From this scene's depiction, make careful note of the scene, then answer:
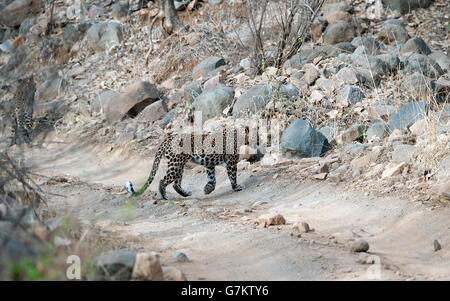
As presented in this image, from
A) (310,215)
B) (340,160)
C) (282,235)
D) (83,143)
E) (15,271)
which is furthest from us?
(83,143)

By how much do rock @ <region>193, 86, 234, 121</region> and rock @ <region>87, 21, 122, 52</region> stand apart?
6679 millimetres

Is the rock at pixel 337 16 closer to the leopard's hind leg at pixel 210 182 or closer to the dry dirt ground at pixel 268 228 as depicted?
the dry dirt ground at pixel 268 228

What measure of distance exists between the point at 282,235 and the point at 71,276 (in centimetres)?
273

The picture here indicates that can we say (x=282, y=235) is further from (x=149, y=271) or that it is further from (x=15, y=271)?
(x=15, y=271)

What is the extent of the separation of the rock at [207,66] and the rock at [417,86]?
16.1ft

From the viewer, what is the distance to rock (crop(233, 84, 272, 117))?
11258 mm

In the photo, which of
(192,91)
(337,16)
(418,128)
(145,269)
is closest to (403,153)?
(418,128)

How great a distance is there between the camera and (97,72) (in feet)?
55.0

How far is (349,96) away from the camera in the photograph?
10.9 metres

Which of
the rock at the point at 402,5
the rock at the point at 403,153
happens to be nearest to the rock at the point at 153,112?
the rock at the point at 403,153

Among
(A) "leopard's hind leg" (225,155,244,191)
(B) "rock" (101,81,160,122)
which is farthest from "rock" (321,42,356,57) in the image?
(A) "leopard's hind leg" (225,155,244,191)

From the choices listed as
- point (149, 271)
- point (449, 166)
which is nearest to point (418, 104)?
point (449, 166)

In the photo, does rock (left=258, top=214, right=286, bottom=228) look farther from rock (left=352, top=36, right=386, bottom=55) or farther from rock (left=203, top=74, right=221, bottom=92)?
rock (left=352, top=36, right=386, bottom=55)

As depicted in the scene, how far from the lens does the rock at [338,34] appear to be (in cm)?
A: 1408
